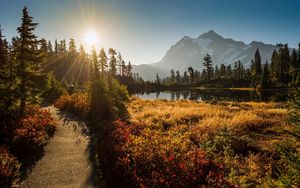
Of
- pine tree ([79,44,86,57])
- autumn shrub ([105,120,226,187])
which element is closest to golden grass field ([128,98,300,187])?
autumn shrub ([105,120,226,187])

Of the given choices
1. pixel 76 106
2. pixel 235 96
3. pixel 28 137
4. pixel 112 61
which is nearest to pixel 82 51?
pixel 112 61

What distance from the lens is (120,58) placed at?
12250cm

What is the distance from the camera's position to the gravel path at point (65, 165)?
8055mm

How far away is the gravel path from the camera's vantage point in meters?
8.05

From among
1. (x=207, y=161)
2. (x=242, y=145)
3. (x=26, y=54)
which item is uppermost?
(x=26, y=54)

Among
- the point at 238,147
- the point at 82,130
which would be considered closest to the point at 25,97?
the point at 82,130

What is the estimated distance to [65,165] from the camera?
9.52 meters

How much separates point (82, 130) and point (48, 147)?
3805mm

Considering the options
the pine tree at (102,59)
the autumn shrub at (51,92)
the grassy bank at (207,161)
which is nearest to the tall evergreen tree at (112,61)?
the pine tree at (102,59)

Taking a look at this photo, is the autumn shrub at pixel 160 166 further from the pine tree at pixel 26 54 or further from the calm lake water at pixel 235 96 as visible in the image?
the calm lake water at pixel 235 96

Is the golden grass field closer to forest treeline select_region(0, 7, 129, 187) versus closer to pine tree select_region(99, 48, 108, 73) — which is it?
forest treeline select_region(0, 7, 129, 187)

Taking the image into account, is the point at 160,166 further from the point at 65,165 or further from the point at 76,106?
the point at 76,106

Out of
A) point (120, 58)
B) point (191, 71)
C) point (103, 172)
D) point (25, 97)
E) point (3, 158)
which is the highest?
point (120, 58)

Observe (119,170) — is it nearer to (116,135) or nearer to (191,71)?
(116,135)
